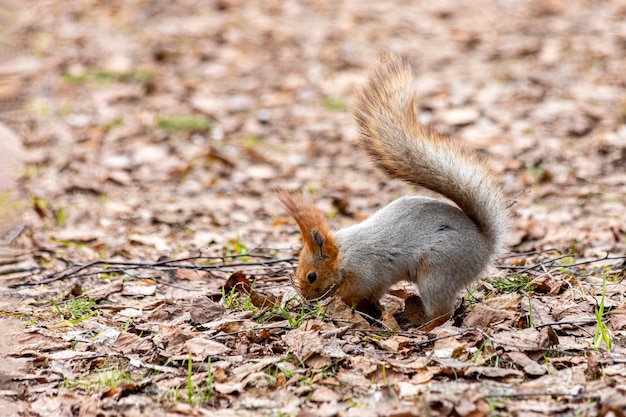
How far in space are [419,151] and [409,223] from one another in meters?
0.28

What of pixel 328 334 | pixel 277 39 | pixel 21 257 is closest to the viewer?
pixel 328 334

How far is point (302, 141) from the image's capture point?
6207 millimetres

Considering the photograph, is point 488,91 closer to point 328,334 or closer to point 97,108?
point 97,108

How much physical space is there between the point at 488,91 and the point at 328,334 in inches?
176

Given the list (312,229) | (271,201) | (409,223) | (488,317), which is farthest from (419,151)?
(271,201)

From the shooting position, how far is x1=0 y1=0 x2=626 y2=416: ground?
A: 2.42 metres

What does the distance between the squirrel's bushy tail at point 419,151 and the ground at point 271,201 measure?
37 cm

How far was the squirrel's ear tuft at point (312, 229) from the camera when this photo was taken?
2989mm

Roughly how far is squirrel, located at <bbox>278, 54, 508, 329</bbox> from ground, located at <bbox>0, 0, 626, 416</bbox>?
13 centimetres

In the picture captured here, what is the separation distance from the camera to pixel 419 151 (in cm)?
297

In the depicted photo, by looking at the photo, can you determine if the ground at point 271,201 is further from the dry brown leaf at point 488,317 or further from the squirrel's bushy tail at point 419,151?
the squirrel's bushy tail at point 419,151

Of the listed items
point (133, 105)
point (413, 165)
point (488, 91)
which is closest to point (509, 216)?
point (413, 165)

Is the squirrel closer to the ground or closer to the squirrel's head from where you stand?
the squirrel's head

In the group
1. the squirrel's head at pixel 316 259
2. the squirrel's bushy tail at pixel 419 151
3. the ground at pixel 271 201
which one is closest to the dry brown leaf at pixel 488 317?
the ground at pixel 271 201
